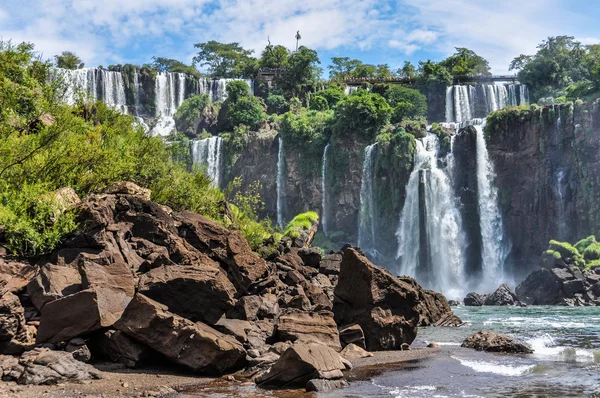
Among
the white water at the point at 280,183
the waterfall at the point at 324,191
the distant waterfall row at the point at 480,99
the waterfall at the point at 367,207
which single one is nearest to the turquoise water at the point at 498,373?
the waterfall at the point at 367,207

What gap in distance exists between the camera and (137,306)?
12352mm

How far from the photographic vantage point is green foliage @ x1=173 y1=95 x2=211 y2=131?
3206 inches

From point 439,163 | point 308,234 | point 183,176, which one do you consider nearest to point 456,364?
point 183,176

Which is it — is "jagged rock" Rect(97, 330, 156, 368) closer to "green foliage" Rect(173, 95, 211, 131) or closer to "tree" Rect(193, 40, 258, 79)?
"green foliage" Rect(173, 95, 211, 131)

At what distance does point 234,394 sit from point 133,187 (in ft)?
35.4

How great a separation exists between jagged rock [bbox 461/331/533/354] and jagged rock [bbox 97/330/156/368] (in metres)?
10.0

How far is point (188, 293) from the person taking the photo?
1350 centimetres

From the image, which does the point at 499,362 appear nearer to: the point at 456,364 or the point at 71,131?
the point at 456,364

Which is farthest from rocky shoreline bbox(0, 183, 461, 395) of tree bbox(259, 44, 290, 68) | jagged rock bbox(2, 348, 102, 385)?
tree bbox(259, 44, 290, 68)

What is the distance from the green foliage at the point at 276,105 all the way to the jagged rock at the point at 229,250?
2651 inches

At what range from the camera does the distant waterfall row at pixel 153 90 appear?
3179 inches

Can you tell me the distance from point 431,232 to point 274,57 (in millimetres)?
45136

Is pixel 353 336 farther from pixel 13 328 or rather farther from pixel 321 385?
pixel 13 328

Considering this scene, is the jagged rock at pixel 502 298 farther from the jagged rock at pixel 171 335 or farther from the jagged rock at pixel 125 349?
the jagged rock at pixel 125 349
